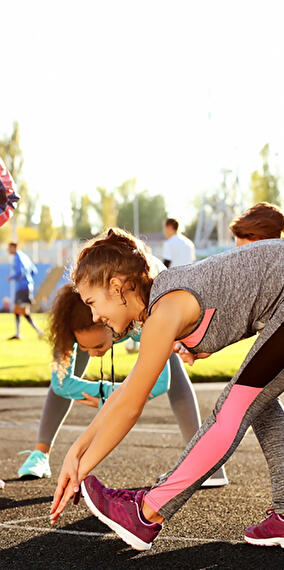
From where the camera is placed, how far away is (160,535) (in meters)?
3.16

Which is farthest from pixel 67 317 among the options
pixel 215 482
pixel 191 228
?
pixel 191 228

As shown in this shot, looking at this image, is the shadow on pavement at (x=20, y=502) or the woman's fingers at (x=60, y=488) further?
the shadow on pavement at (x=20, y=502)

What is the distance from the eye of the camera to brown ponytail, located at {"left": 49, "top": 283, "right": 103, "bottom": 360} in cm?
376

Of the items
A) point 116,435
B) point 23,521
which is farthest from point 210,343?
point 23,521

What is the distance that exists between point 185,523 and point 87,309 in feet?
3.51

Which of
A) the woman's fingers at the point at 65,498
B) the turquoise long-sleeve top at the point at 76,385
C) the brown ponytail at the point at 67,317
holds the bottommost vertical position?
the turquoise long-sleeve top at the point at 76,385

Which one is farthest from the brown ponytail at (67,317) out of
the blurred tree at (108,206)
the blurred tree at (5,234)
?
the blurred tree at (108,206)

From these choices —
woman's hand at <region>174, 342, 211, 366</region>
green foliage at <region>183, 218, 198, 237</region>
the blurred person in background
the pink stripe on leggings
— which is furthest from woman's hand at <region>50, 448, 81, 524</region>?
green foliage at <region>183, 218, 198, 237</region>

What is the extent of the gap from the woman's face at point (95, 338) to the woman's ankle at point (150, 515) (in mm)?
1221

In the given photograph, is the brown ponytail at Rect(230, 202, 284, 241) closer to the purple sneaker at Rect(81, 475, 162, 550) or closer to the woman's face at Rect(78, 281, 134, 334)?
the woman's face at Rect(78, 281, 134, 334)

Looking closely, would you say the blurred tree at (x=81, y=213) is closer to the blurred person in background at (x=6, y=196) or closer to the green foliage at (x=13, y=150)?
the green foliage at (x=13, y=150)

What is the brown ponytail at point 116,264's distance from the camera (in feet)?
8.64

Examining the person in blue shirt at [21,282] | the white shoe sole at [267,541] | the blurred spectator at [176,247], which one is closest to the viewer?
the white shoe sole at [267,541]

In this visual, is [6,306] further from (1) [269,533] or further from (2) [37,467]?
(1) [269,533]
